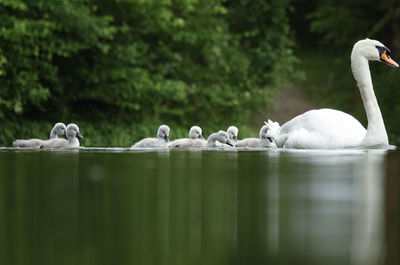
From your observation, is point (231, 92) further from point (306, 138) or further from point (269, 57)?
point (306, 138)

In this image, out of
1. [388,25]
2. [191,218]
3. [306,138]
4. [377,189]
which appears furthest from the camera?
[388,25]

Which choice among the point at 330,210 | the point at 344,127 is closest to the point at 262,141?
the point at 344,127

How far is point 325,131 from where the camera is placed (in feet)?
40.9

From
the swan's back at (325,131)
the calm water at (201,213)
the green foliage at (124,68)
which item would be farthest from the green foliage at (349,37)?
the calm water at (201,213)

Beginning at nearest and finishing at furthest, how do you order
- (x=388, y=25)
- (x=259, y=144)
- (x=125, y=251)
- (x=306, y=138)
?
(x=125, y=251), (x=306, y=138), (x=259, y=144), (x=388, y=25)

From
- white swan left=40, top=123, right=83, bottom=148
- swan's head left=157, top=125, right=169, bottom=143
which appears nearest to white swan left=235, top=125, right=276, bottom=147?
swan's head left=157, top=125, right=169, bottom=143

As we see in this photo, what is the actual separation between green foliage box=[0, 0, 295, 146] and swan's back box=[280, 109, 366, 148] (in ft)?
25.0

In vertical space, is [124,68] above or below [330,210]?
above

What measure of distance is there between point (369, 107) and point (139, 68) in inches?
367

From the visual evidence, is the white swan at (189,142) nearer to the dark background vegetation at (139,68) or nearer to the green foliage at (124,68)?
the dark background vegetation at (139,68)

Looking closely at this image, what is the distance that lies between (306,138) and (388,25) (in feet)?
64.9

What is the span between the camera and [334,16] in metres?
31.7

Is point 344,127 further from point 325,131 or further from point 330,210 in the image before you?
point 330,210

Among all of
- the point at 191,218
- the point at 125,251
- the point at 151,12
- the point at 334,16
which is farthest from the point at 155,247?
the point at 334,16
